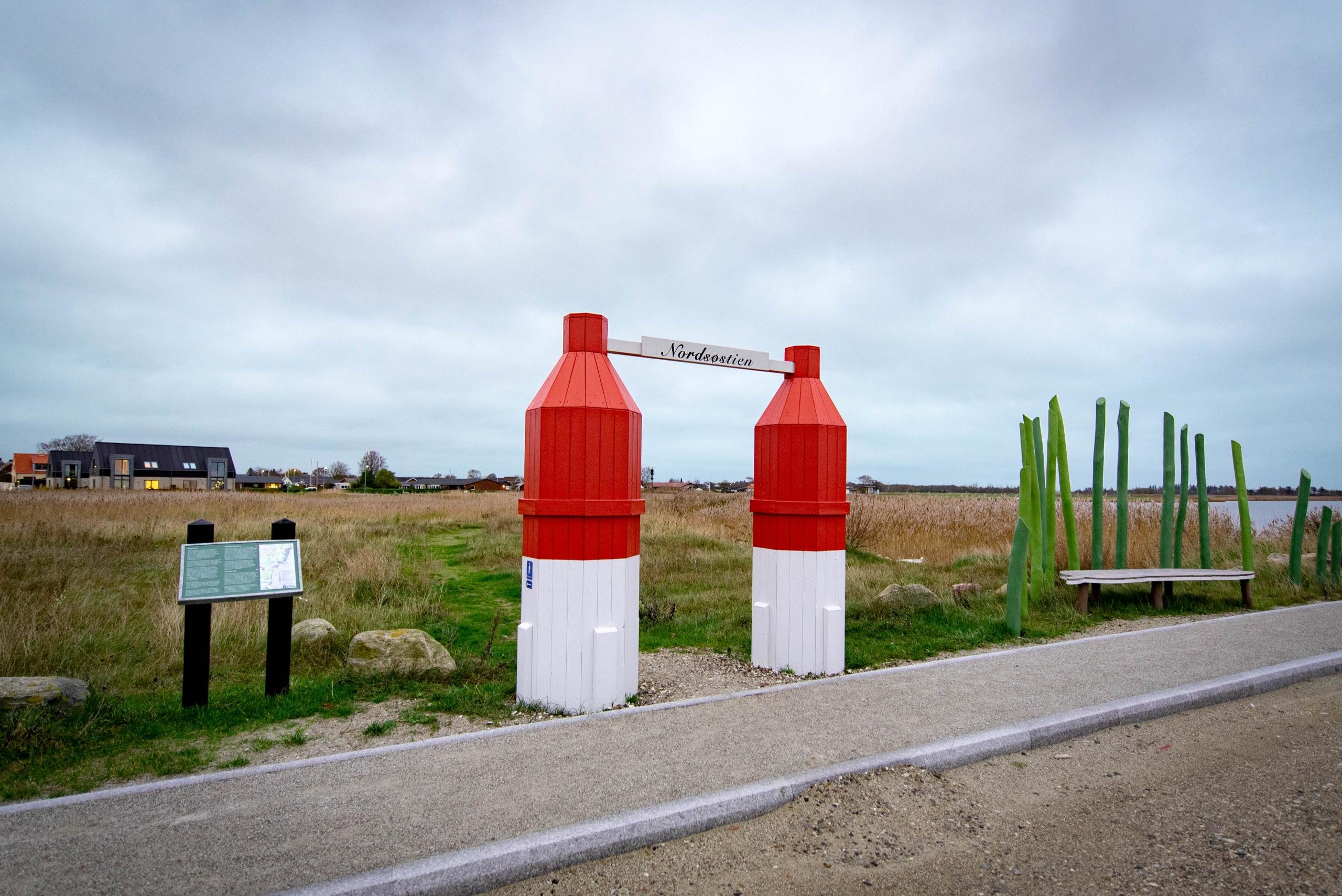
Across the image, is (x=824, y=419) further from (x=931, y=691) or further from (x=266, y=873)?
(x=266, y=873)

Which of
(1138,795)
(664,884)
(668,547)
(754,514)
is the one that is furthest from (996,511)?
(664,884)

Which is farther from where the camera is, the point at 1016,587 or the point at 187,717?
the point at 1016,587

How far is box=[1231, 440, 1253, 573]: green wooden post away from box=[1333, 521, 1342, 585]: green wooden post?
4.15 ft

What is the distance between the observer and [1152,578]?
9492 millimetres

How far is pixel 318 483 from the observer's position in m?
83.5

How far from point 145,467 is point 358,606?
210ft

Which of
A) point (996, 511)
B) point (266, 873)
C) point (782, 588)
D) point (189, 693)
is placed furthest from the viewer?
point (996, 511)

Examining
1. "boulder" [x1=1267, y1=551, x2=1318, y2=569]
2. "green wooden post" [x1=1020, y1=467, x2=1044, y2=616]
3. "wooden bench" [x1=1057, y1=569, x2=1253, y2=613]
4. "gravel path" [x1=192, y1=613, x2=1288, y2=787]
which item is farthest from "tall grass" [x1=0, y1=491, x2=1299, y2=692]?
"wooden bench" [x1=1057, y1=569, x2=1253, y2=613]

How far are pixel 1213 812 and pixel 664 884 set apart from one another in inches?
115

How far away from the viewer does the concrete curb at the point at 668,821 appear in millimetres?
3012

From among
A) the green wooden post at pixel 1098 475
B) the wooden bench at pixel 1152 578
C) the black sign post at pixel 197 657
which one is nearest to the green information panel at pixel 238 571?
the black sign post at pixel 197 657

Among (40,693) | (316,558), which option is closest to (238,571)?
→ (40,693)

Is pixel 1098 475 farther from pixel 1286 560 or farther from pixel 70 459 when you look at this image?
pixel 70 459

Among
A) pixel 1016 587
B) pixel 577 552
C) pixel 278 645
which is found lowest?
pixel 278 645
